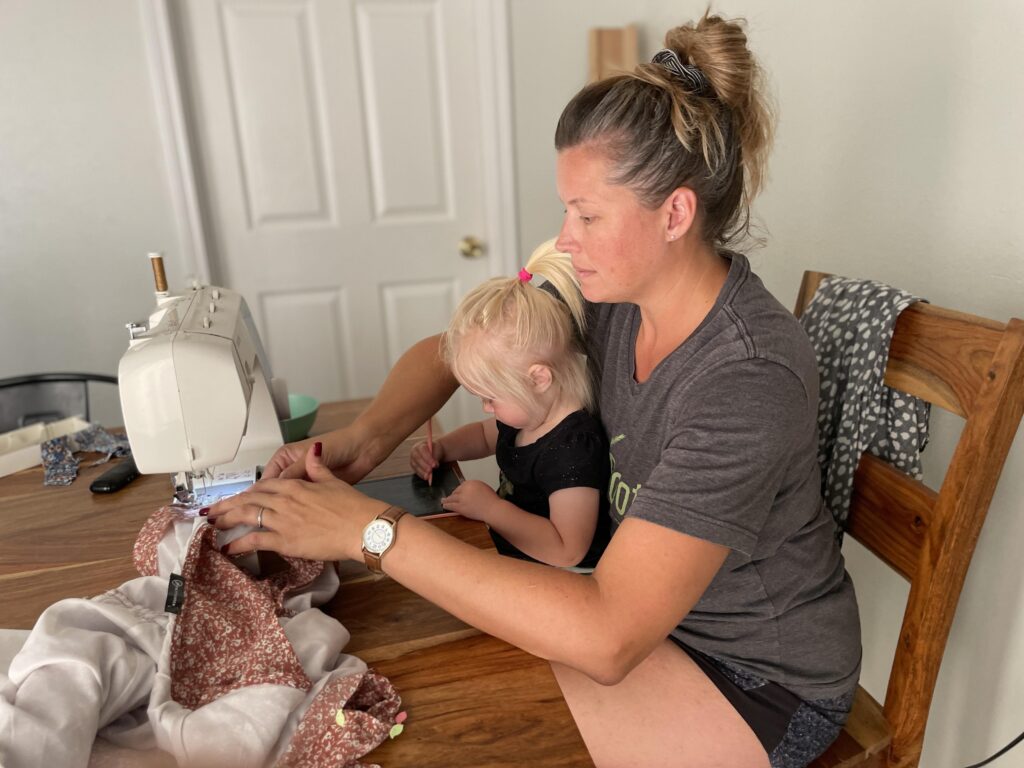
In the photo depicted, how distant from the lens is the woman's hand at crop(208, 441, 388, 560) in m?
0.84


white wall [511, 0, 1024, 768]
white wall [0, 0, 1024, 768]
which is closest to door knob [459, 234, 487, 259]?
white wall [0, 0, 1024, 768]

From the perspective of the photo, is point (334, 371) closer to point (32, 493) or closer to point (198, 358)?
point (32, 493)

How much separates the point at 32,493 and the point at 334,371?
→ 1.50 m

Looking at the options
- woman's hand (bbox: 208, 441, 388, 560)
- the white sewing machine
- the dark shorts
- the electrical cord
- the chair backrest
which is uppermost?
the white sewing machine

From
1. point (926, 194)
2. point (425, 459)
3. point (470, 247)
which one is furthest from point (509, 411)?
point (470, 247)

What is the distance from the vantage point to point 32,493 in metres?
1.26

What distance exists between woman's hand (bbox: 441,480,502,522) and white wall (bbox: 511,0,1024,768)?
2.41 ft

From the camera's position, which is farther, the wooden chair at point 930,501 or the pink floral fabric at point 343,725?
the wooden chair at point 930,501

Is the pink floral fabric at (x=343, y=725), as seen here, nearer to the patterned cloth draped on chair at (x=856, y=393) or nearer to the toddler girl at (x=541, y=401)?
the toddler girl at (x=541, y=401)

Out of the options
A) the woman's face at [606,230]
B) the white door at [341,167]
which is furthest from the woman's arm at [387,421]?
the white door at [341,167]

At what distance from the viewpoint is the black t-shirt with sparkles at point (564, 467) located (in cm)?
118

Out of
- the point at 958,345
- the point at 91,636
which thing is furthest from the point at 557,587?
the point at 958,345

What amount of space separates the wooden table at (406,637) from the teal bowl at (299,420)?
0.77 ft

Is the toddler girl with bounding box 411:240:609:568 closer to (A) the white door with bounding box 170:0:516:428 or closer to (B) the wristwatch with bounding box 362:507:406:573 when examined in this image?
(B) the wristwatch with bounding box 362:507:406:573
